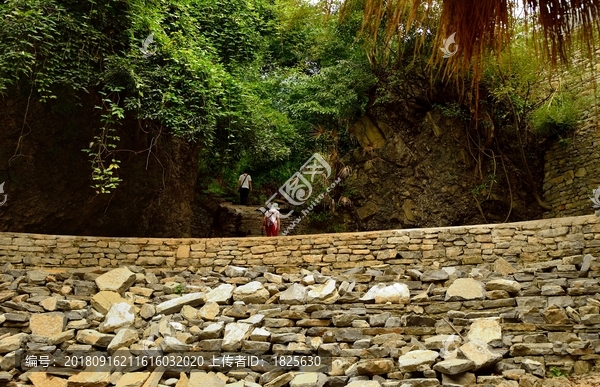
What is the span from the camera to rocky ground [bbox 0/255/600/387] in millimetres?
4809

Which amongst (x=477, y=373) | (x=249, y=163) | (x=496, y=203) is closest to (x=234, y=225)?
(x=249, y=163)

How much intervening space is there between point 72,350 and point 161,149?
5031mm

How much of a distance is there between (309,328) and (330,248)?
2.11 meters

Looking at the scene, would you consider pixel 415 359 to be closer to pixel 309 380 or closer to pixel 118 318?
pixel 309 380

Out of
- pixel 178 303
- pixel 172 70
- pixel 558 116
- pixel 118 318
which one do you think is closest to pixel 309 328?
pixel 178 303

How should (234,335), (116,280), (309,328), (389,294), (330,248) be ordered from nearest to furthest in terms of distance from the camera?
(234,335) → (309,328) → (389,294) → (116,280) → (330,248)

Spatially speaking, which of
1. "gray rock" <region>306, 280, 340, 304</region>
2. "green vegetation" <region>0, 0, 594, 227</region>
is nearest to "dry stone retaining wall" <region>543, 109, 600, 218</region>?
"green vegetation" <region>0, 0, 594, 227</region>

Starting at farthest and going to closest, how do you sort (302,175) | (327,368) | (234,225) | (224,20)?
(302,175) < (234,225) < (224,20) < (327,368)

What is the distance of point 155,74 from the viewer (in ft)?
28.3

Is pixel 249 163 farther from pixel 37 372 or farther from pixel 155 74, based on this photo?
pixel 37 372

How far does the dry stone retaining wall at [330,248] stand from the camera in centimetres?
714

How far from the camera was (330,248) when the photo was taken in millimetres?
7812

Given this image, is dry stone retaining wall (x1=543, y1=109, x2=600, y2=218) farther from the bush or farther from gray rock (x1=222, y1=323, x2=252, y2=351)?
gray rock (x1=222, y1=323, x2=252, y2=351)

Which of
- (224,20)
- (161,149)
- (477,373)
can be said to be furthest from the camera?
(224,20)
